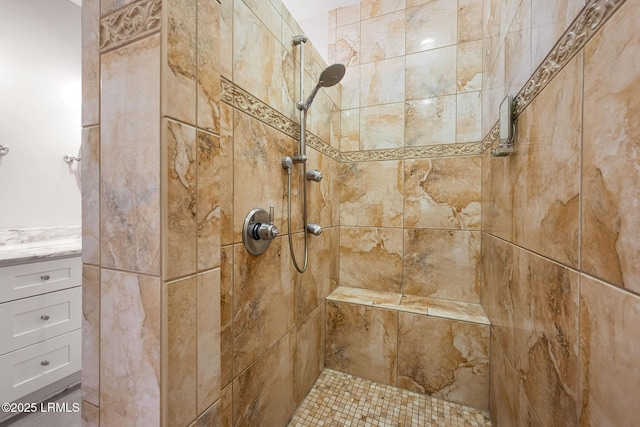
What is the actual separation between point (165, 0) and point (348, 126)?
1.50m

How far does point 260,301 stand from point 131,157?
2.25 ft

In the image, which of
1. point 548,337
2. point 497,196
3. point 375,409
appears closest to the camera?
point 548,337

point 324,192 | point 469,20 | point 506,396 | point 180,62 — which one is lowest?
point 506,396

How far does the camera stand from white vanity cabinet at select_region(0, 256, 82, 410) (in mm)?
1244

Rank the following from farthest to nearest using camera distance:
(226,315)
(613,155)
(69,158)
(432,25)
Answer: (69,158)
(432,25)
(226,315)
(613,155)

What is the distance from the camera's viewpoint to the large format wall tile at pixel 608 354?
0.39 metres

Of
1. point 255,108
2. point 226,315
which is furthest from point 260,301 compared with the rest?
point 255,108

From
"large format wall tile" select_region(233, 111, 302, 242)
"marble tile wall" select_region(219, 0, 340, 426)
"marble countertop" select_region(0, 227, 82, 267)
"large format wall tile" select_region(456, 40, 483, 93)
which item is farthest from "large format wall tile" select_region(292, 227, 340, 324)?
"marble countertop" select_region(0, 227, 82, 267)

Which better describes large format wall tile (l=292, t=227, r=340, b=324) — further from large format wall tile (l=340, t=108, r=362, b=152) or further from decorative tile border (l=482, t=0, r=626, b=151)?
decorative tile border (l=482, t=0, r=626, b=151)

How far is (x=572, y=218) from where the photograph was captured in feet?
1.82

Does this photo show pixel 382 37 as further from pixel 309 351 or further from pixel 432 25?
pixel 309 351

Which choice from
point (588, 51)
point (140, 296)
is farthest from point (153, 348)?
point (588, 51)

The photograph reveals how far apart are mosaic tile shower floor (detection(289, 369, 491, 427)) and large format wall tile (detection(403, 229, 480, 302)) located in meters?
0.60

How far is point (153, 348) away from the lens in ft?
1.60
